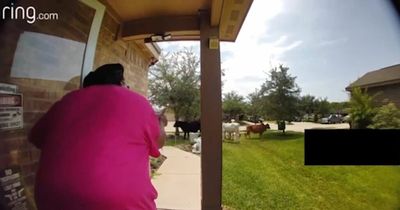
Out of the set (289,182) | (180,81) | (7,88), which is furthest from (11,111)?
(289,182)

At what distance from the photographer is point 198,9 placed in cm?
257

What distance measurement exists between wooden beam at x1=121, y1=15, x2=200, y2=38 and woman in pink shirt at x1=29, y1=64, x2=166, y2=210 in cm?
116

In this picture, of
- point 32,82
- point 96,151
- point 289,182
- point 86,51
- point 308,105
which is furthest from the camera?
point 289,182

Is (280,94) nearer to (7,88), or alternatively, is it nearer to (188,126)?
(188,126)

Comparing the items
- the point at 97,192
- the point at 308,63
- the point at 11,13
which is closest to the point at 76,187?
the point at 97,192

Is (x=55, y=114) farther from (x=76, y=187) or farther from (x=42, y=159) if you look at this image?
(x=76, y=187)

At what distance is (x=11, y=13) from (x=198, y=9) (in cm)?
170

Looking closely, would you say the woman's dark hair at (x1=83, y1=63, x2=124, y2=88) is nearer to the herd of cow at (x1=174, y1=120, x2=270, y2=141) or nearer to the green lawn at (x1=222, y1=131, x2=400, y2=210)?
the herd of cow at (x1=174, y1=120, x2=270, y2=141)

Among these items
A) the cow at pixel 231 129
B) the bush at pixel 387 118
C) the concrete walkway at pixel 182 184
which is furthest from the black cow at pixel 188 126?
the bush at pixel 387 118

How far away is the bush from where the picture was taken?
2.43m

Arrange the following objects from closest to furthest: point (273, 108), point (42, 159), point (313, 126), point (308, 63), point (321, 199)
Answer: point (42, 159)
point (313, 126)
point (308, 63)
point (273, 108)
point (321, 199)

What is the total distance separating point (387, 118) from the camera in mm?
2504

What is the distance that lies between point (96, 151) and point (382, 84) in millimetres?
2686

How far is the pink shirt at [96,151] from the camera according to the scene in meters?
A: 1.00
